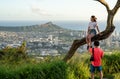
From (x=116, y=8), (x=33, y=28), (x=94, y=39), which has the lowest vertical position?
(x=33, y=28)

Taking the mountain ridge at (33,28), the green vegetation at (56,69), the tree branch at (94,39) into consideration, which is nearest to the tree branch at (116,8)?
the tree branch at (94,39)

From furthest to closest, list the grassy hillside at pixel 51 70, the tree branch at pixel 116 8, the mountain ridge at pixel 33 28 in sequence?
the mountain ridge at pixel 33 28
the tree branch at pixel 116 8
the grassy hillside at pixel 51 70

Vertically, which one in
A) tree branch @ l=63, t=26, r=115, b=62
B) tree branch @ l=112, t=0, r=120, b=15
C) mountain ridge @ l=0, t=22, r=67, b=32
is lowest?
mountain ridge @ l=0, t=22, r=67, b=32

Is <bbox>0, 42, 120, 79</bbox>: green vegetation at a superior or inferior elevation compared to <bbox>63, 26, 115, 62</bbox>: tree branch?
inferior

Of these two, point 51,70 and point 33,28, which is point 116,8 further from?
point 33,28

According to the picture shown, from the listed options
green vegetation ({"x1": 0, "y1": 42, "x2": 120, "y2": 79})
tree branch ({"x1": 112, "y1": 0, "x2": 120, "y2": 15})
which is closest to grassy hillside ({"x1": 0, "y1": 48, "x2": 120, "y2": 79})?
green vegetation ({"x1": 0, "y1": 42, "x2": 120, "y2": 79})

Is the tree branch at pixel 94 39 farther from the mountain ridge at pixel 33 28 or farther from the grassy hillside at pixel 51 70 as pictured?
the mountain ridge at pixel 33 28

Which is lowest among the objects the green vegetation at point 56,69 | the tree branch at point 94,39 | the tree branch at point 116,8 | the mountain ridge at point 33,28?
the mountain ridge at point 33,28

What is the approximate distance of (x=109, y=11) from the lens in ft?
44.5

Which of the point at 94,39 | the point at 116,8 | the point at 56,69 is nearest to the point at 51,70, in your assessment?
the point at 56,69

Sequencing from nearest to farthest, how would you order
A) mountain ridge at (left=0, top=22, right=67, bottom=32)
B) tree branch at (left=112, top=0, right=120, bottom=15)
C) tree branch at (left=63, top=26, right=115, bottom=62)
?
tree branch at (left=112, top=0, right=120, bottom=15)
tree branch at (left=63, top=26, right=115, bottom=62)
mountain ridge at (left=0, top=22, right=67, bottom=32)

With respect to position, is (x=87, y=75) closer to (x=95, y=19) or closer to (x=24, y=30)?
(x=95, y=19)

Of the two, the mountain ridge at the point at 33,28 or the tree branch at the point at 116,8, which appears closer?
the tree branch at the point at 116,8

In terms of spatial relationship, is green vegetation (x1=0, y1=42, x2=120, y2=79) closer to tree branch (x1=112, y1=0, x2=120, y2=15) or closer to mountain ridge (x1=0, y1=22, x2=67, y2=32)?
tree branch (x1=112, y1=0, x2=120, y2=15)
